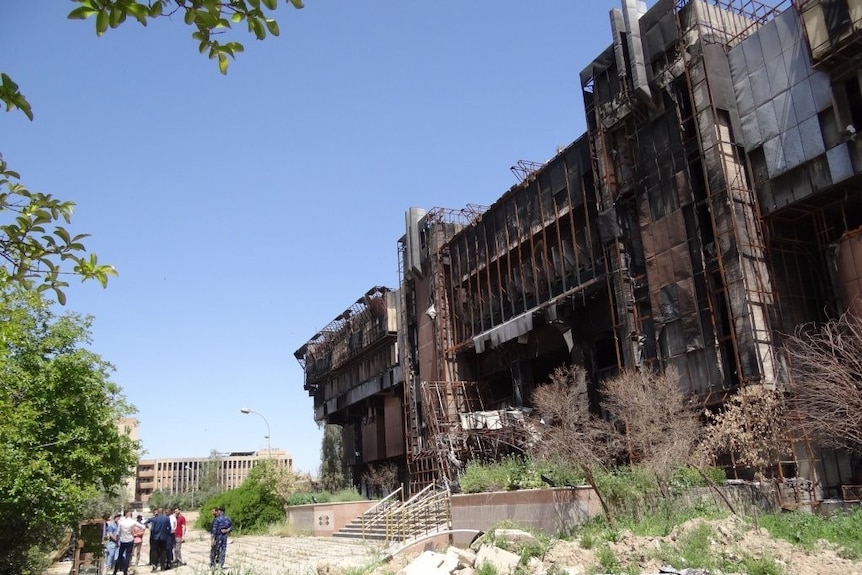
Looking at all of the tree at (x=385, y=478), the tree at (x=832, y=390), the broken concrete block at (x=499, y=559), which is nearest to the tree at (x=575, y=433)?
the broken concrete block at (x=499, y=559)

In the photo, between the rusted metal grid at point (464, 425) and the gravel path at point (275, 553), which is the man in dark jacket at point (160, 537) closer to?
the gravel path at point (275, 553)

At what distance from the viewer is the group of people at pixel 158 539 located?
68.6 feet

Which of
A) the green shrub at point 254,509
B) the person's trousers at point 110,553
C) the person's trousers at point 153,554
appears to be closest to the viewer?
the person's trousers at point 110,553

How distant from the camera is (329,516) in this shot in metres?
37.7

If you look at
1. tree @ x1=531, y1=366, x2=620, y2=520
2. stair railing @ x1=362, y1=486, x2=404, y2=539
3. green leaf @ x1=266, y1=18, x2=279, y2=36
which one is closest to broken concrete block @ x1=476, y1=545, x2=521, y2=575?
tree @ x1=531, y1=366, x2=620, y2=520

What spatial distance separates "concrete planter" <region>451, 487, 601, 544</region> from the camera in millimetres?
19922

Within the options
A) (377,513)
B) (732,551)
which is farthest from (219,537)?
(377,513)

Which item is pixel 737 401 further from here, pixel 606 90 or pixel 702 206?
pixel 606 90

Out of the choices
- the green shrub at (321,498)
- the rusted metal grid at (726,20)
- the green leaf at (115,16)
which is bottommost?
the green shrub at (321,498)

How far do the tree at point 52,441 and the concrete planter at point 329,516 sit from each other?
46.8 feet

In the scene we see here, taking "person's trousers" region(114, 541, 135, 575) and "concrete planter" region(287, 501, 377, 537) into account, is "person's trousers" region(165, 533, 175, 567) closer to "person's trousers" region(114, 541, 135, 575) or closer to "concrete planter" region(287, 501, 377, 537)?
"person's trousers" region(114, 541, 135, 575)

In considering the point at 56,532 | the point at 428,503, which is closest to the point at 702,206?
the point at 428,503

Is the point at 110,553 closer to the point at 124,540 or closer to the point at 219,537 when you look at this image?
the point at 124,540

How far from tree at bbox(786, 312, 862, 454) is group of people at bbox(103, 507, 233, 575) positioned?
1617cm
